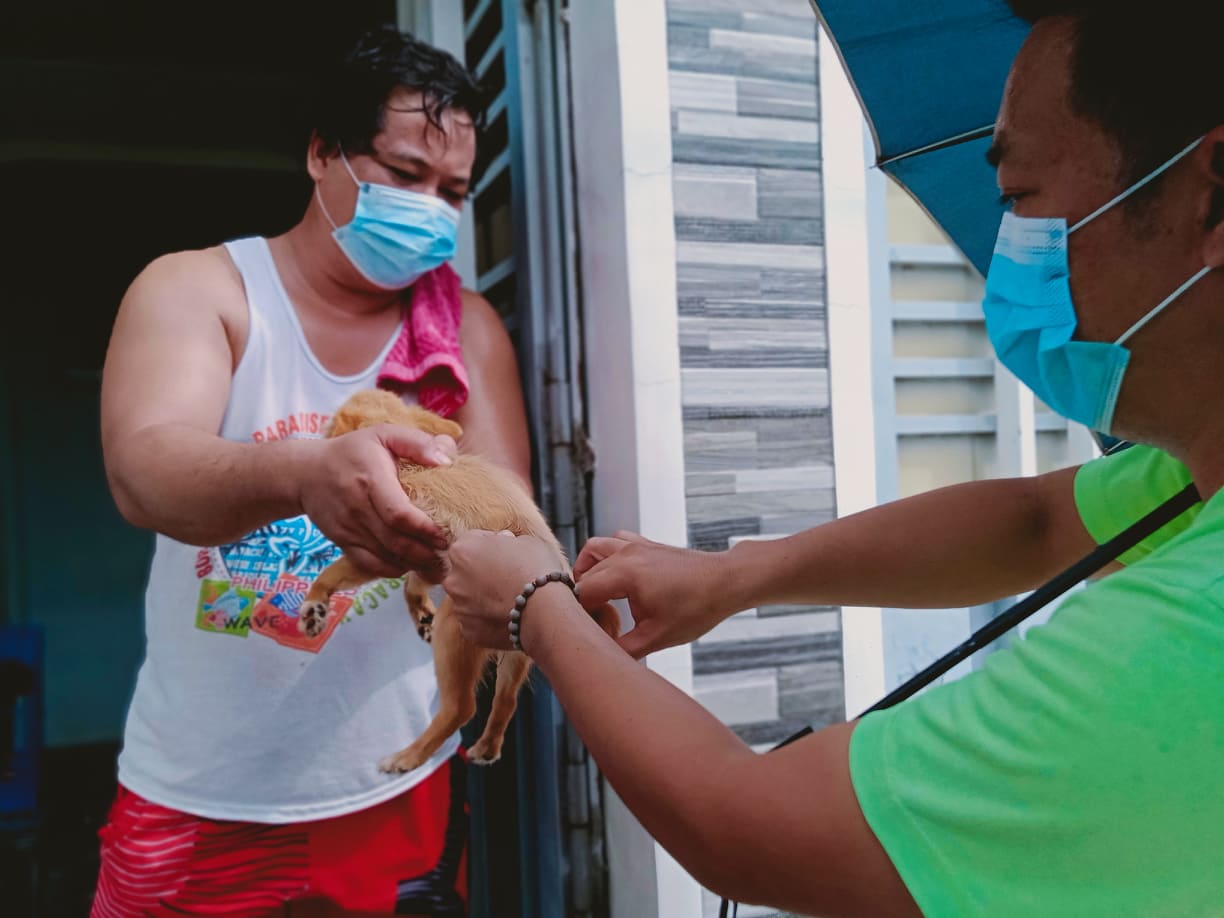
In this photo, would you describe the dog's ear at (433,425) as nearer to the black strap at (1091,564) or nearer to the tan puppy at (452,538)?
the tan puppy at (452,538)

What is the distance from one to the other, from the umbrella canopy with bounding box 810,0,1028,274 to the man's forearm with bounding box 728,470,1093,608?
1.59 ft

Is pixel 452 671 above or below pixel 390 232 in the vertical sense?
below

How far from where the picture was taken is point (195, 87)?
17.3 feet

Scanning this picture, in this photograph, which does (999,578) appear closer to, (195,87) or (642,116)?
(642,116)

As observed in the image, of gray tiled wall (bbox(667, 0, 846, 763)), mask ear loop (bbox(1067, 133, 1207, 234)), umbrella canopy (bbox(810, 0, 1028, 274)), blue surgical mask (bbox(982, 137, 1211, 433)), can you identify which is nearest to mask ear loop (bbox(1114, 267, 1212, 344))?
blue surgical mask (bbox(982, 137, 1211, 433))

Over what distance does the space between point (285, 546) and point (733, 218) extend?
1314 mm

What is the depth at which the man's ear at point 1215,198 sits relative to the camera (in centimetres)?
86

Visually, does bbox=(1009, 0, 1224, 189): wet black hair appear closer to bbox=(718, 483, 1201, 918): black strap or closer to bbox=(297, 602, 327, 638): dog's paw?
bbox=(718, 483, 1201, 918): black strap

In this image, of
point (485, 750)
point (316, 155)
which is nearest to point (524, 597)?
point (485, 750)

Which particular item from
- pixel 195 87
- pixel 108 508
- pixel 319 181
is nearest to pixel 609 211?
pixel 319 181

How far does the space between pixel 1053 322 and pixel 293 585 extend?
4.82 feet

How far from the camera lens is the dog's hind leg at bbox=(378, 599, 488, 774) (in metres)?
1.49

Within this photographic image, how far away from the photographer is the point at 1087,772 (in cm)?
73

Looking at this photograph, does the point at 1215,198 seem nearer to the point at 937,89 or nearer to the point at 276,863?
the point at 937,89
